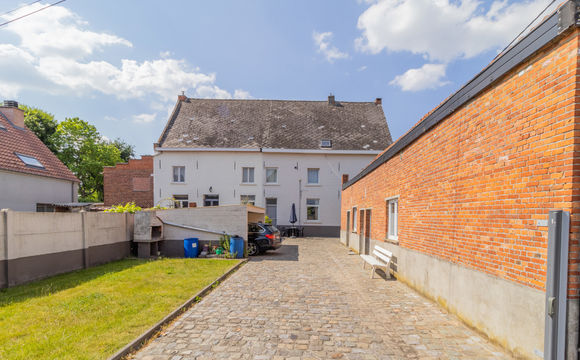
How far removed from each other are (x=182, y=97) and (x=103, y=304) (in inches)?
999

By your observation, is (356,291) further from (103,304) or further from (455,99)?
(103,304)

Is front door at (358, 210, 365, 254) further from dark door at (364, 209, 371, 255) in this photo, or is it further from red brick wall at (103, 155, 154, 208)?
red brick wall at (103, 155, 154, 208)

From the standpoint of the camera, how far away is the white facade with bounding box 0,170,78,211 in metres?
14.3

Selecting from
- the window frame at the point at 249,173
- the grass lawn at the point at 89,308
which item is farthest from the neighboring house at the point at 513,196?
the window frame at the point at 249,173

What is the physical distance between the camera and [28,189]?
622 inches

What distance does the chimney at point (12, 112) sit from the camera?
18.4 meters

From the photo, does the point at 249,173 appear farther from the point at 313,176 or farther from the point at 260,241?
the point at 260,241

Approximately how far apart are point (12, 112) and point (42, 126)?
19.3 metres

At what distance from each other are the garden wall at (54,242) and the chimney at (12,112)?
514 inches

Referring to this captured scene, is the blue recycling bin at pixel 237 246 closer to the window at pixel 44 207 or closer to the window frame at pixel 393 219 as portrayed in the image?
the window frame at pixel 393 219

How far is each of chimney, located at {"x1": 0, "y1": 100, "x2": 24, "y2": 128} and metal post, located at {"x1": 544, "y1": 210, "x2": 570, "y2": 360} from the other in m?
25.0

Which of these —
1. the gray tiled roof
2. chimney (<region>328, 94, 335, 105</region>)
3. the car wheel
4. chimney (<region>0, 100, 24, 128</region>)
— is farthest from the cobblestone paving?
chimney (<region>328, 94, 335, 105</region>)

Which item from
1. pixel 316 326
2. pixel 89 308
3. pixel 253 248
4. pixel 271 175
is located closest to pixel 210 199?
pixel 271 175

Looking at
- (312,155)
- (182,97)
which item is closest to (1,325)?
(312,155)
